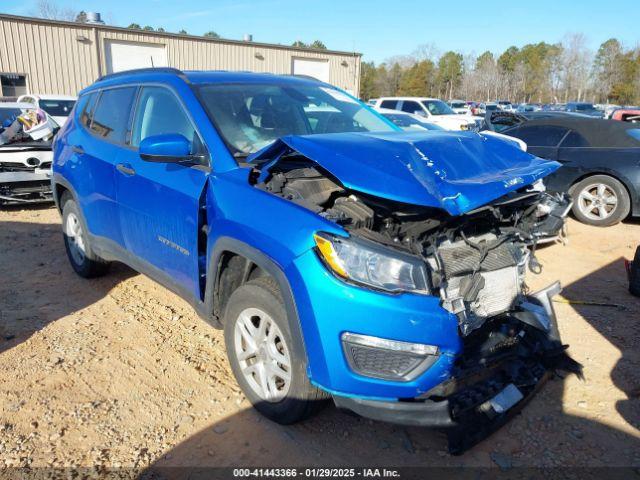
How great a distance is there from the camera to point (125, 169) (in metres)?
3.73

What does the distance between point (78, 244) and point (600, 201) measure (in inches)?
276

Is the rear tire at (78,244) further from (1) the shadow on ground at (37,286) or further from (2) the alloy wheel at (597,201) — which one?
(2) the alloy wheel at (597,201)

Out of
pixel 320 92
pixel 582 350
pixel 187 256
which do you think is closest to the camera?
pixel 187 256

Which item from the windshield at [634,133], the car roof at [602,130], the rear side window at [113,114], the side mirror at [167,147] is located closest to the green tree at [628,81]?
the car roof at [602,130]

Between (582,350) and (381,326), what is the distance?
227cm

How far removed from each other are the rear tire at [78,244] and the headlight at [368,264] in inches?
126

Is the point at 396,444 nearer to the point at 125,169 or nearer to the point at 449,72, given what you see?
the point at 125,169

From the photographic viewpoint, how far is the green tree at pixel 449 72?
75.0 m

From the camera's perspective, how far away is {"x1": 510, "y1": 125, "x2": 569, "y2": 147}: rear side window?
25.9ft

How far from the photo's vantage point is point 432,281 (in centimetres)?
240

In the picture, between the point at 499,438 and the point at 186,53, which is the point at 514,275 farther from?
the point at 186,53

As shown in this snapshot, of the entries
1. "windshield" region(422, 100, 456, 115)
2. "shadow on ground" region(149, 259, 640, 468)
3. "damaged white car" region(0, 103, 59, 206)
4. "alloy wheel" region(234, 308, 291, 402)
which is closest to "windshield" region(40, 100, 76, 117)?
"damaged white car" region(0, 103, 59, 206)

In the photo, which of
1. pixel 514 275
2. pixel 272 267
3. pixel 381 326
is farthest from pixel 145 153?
pixel 514 275

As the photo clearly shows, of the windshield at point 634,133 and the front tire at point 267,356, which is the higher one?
the windshield at point 634,133
